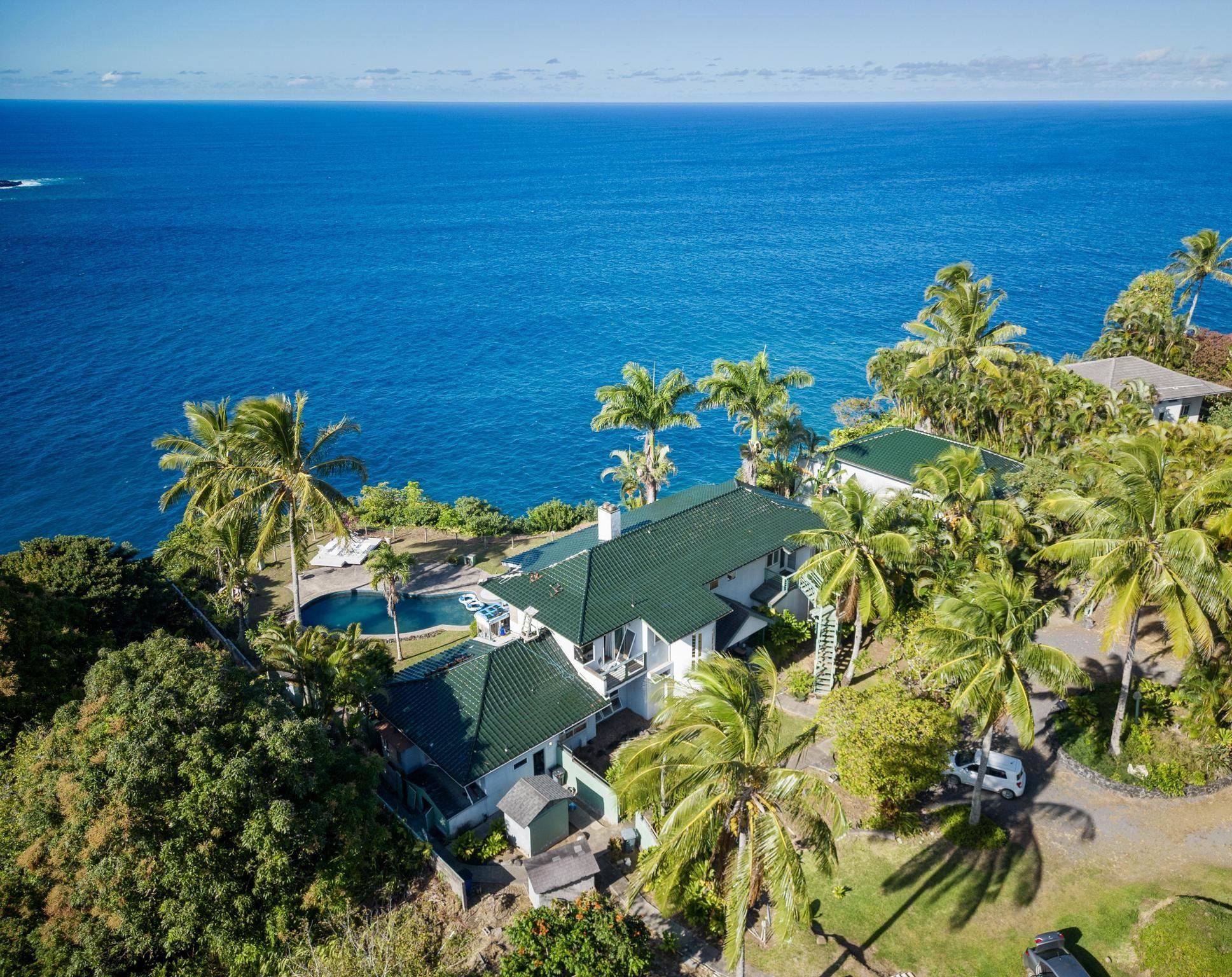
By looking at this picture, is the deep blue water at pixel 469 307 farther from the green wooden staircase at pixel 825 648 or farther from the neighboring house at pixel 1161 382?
the green wooden staircase at pixel 825 648

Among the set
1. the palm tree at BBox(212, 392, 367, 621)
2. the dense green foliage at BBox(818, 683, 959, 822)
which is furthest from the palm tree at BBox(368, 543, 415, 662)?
the dense green foliage at BBox(818, 683, 959, 822)

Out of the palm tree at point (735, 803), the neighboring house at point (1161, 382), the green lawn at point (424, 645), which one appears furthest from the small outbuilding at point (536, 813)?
the neighboring house at point (1161, 382)

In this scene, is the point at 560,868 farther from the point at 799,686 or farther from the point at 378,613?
the point at 378,613

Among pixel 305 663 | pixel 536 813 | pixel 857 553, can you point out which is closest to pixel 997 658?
pixel 857 553

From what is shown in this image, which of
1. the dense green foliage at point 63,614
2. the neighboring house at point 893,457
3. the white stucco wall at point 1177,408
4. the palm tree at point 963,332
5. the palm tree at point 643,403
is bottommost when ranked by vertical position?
the dense green foliage at point 63,614

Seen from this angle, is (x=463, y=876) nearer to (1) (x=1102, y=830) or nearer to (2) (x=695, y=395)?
(1) (x=1102, y=830)

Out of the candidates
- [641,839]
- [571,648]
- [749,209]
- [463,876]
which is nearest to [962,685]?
Answer: [641,839]
